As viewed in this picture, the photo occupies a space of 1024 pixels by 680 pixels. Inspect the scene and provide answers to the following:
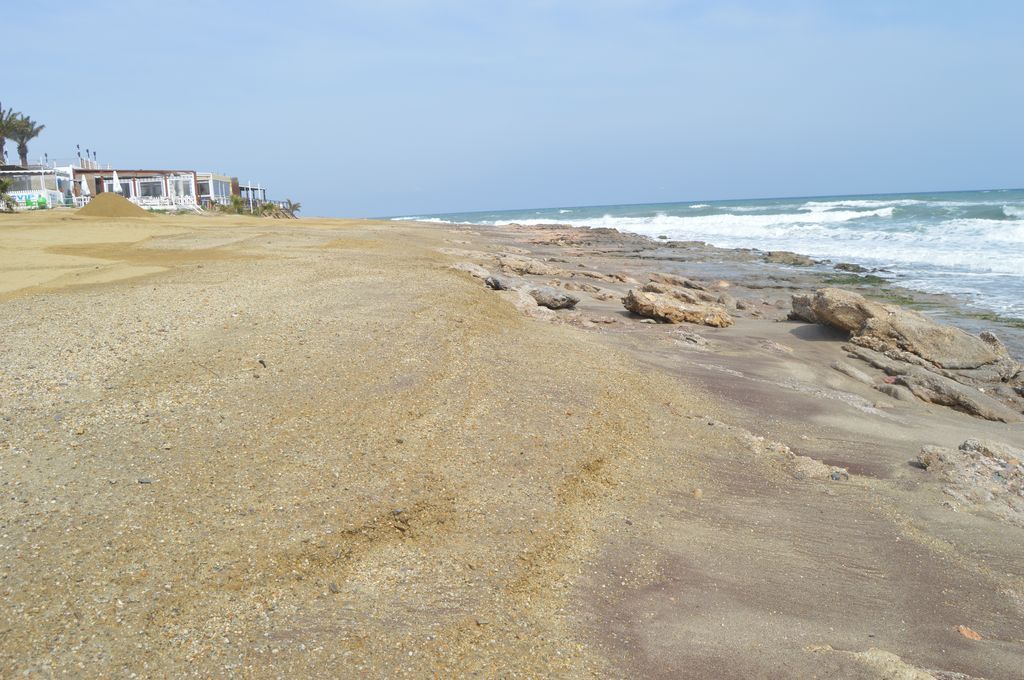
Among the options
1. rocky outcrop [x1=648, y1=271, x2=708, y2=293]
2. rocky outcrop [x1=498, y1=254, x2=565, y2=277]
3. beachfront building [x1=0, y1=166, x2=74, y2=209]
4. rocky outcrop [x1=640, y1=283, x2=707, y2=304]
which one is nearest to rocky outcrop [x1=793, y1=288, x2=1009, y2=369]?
rocky outcrop [x1=640, y1=283, x2=707, y2=304]

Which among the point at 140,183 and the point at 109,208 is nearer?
the point at 109,208

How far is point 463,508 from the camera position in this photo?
3.47m

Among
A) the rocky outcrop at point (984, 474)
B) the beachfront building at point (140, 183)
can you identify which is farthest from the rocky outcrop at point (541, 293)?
the beachfront building at point (140, 183)

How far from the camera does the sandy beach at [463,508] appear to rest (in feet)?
8.70

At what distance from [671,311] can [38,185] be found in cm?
3940

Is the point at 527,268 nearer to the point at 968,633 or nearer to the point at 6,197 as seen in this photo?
the point at 968,633

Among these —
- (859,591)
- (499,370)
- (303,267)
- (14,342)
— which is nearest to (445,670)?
(859,591)

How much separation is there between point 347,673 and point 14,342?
4555 mm

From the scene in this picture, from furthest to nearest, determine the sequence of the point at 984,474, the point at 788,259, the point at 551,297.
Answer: the point at 788,259
the point at 551,297
the point at 984,474

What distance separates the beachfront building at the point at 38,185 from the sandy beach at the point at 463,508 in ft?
105

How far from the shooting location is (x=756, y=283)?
1695 centimetres

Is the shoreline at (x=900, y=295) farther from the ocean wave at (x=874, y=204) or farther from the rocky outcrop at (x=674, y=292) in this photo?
the ocean wave at (x=874, y=204)

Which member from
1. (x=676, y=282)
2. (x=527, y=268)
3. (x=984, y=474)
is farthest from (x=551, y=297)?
(x=676, y=282)

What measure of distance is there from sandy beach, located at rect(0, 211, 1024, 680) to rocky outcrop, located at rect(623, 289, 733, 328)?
2717 millimetres
